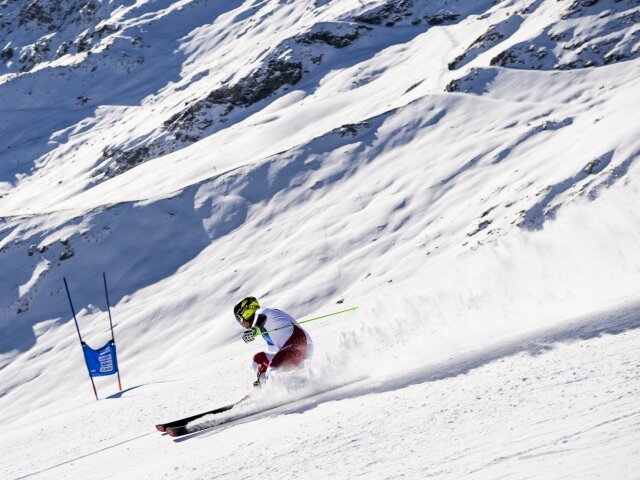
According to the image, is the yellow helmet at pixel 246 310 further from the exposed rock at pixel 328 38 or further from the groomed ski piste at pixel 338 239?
the exposed rock at pixel 328 38

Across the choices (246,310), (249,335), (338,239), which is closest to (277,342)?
(249,335)

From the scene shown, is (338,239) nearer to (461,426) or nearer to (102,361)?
(102,361)

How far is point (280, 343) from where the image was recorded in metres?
8.78

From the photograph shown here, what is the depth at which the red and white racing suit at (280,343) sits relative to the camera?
28.6ft

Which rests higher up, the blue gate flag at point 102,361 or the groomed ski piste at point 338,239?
the groomed ski piste at point 338,239

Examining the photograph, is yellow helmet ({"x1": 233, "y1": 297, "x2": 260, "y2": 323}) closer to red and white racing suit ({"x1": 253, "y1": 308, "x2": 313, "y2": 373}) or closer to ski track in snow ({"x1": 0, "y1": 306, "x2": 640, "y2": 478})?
red and white racing suit ({"x1": 253, "y1": 308, "x2": 313, "y2": 373})

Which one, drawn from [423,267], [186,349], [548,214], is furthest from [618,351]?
[186,349]

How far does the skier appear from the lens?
28.5 feet

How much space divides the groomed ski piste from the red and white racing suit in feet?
0.84

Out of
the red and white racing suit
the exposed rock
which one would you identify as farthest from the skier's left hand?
the exposed rock

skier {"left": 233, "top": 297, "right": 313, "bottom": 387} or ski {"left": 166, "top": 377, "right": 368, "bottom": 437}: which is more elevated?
skier {"left": 233, "top": 297, "right": 313, "bottom": 387}

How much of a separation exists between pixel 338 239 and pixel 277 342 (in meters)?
19.4

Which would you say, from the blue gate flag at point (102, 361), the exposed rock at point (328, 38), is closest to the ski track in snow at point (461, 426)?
the blue gate flag at point (102, 361)

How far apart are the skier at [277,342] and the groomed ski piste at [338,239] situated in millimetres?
247
